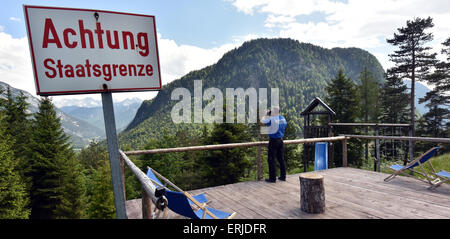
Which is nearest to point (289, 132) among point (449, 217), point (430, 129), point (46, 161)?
point (430, 129)

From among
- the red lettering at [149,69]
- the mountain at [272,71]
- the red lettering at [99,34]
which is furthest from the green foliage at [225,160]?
the mountain at [272,71]

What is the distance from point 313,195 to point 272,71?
127056 mm

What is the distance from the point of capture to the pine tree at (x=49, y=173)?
2422 cm

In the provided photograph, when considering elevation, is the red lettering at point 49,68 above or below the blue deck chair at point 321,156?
above

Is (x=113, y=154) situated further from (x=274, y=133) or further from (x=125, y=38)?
(x=274, y=133)

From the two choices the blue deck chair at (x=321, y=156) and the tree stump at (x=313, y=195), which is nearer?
the tree stump at (x=313, y=195)

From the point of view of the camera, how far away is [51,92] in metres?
1.53

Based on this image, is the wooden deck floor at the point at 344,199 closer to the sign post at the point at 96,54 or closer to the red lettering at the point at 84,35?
the sign post at the point at 96,54

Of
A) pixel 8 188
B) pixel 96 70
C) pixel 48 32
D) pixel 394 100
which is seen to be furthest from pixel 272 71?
pixel 48 32

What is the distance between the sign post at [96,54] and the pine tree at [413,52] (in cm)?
2539

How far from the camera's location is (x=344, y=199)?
413 centimetres
